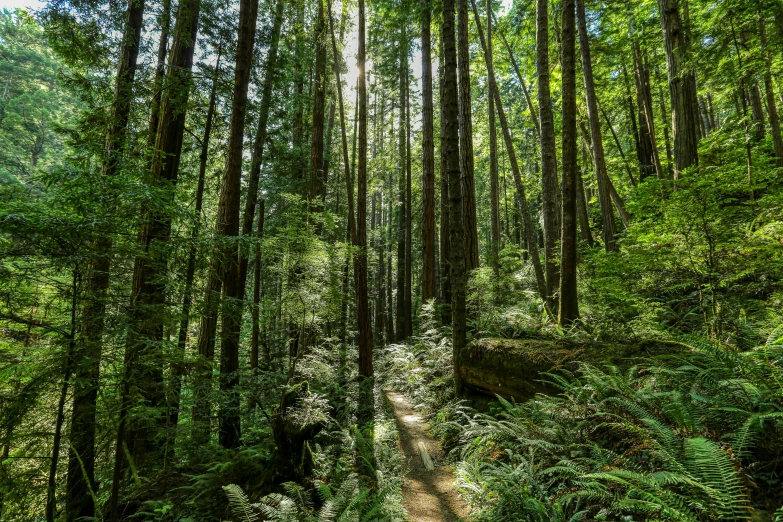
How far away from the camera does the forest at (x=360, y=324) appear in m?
2.70

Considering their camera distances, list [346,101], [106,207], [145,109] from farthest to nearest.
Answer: [346,101]
[145,109]
[106,207]

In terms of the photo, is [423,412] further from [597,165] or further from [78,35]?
[78,35]

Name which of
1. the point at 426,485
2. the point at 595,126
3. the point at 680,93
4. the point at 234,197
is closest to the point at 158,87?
the point at 234,197

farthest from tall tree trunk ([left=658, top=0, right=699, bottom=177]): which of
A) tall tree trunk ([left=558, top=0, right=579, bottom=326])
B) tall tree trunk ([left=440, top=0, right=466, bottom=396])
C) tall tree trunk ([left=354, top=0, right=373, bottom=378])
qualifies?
tall tree trunk ([left=354, top=0, right=373, bottom=378])

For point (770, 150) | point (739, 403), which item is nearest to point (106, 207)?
point (739, 403)

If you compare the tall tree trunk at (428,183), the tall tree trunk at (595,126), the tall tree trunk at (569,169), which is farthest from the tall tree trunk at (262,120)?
the tall tree trunk at (595,126)

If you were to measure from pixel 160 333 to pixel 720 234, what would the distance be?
7.19m

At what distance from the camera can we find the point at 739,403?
2.96 m

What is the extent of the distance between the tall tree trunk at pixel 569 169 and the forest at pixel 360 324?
0.05m

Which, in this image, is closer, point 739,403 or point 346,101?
point 739,403

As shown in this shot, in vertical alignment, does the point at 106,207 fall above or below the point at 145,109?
below

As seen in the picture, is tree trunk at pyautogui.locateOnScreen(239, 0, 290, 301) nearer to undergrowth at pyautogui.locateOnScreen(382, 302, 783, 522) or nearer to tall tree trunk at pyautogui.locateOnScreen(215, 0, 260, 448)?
tall tree trunk at pyautogui.locateOnScreen(215, 0, 260, 448)

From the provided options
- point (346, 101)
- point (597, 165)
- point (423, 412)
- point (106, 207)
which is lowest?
point (423, 412)

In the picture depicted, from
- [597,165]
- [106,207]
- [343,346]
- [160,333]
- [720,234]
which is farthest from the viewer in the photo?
[343,346]
